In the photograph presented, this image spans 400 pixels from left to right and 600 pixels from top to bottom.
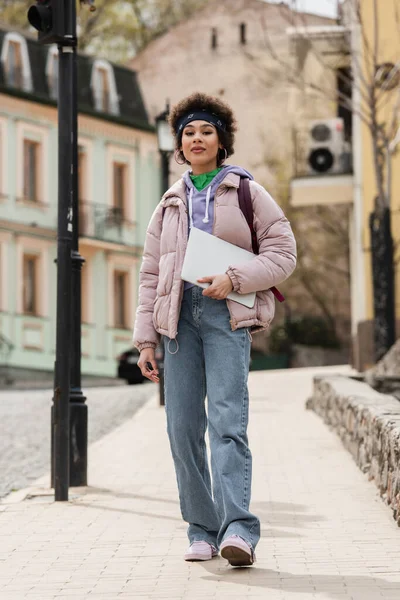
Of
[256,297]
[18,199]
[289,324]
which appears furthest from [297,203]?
[256,297]

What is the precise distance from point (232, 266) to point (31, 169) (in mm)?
32926

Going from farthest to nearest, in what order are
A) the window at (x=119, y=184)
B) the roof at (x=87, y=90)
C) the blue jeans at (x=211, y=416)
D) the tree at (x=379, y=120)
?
the window at (x=119, y=184) → the roof at (x=87, y=90) → the tree at (x=379, y=120) → the blue jeans at (x=211, y=416)

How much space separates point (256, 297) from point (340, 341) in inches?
1447

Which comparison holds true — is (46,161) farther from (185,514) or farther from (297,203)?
(185,514)

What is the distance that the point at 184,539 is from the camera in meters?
6.49

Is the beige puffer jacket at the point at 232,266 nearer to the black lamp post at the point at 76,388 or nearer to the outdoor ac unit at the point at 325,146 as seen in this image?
the black lamp post at the point at 76,388

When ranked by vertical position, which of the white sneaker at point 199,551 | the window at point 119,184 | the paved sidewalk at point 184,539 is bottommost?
the paved sidewalk at point 184,539

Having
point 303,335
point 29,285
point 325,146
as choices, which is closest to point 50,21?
point 325,146

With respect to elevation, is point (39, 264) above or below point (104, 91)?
below

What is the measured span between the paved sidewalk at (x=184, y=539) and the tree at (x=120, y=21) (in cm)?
3301

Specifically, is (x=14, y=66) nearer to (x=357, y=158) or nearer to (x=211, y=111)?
(x=357, y=158)

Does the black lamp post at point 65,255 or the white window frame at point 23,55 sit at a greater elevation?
the white window frame at point 23,55

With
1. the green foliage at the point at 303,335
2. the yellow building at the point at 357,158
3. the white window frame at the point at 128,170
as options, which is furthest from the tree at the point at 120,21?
the yellow building at the point at 357,158

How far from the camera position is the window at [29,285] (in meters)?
36.9
